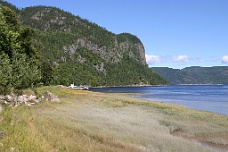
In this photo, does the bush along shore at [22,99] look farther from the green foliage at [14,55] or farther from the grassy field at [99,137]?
the grassy field at [99,137]

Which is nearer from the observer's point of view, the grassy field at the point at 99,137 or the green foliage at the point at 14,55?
the grassy field at the point at 99,137

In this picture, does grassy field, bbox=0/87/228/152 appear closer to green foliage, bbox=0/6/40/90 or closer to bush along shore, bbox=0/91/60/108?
bush along shore, bbox=0/91/60/108


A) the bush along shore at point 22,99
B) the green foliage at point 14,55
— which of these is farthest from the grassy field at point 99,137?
the green foliage at point 14,55

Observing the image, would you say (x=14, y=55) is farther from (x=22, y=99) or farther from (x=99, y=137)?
(x=99, y=137)

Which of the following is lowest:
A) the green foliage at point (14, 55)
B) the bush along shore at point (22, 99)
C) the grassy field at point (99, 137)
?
the grassy field at point (99, 137)

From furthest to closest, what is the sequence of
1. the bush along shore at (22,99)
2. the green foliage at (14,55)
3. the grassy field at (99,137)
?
the green foliage at (14,55) → the bush along shore at (22,99) → the grassy field at (99,137)

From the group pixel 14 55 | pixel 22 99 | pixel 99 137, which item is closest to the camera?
pixel 99 137

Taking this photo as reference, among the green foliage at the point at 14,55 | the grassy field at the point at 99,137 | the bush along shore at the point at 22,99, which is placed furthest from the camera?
the green foliage at the point at 14,55

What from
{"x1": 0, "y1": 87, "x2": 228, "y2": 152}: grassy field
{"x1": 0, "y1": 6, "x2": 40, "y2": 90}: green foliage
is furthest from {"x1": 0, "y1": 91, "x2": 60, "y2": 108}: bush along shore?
{"x1": 0, "y1": 87, "x2": 228, "y2": 152}: grassy field

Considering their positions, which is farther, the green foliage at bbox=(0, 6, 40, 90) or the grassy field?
the green foliage at bbox=(0, 6, 40, 90)

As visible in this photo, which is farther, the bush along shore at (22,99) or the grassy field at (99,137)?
the bush along shore at (22,99)

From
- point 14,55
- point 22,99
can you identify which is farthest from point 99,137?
point 14,55

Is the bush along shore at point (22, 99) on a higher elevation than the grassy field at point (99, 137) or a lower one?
higher

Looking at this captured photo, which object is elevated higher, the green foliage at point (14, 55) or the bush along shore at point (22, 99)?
the green foliage at point (14, 55)
